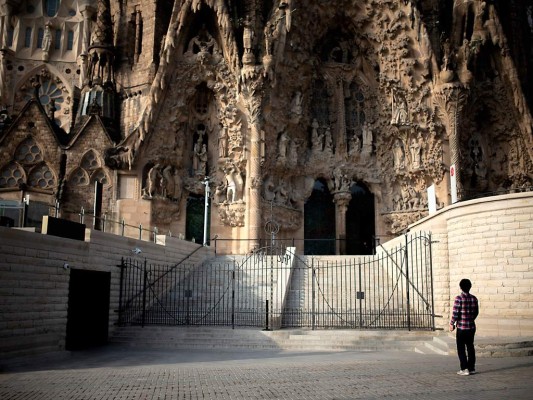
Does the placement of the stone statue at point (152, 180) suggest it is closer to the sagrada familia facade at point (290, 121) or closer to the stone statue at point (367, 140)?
the sagrada familia facade at point (290, 121)

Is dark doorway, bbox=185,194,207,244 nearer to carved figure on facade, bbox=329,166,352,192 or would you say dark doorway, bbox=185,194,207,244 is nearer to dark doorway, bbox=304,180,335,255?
dark doorway, bbox=304,180,335,255

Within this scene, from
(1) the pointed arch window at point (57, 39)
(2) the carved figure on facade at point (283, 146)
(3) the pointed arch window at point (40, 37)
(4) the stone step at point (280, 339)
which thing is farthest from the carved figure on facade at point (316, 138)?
(3) the pointed arch window at point (40, 37)

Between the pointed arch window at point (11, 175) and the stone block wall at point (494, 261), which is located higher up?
the pointed arch window at point (11, 175)

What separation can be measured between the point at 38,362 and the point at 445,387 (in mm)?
8032

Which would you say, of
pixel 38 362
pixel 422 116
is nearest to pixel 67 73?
pixel 422 116

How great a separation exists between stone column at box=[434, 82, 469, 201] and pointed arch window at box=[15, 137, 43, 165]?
19509mm

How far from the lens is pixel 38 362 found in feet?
36.1

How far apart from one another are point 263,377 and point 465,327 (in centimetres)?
335

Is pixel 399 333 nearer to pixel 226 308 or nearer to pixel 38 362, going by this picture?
pixel 226 308

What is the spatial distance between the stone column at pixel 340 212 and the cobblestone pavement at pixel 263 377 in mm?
15439

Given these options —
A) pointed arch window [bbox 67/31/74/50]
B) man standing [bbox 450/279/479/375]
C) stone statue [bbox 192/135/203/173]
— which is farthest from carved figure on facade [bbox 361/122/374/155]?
pointed arch window [bbox 67/31/74/50]

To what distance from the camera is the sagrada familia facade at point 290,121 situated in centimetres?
2498

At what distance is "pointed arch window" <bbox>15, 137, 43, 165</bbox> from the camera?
85.1 feet

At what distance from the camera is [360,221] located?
92.7 feet
